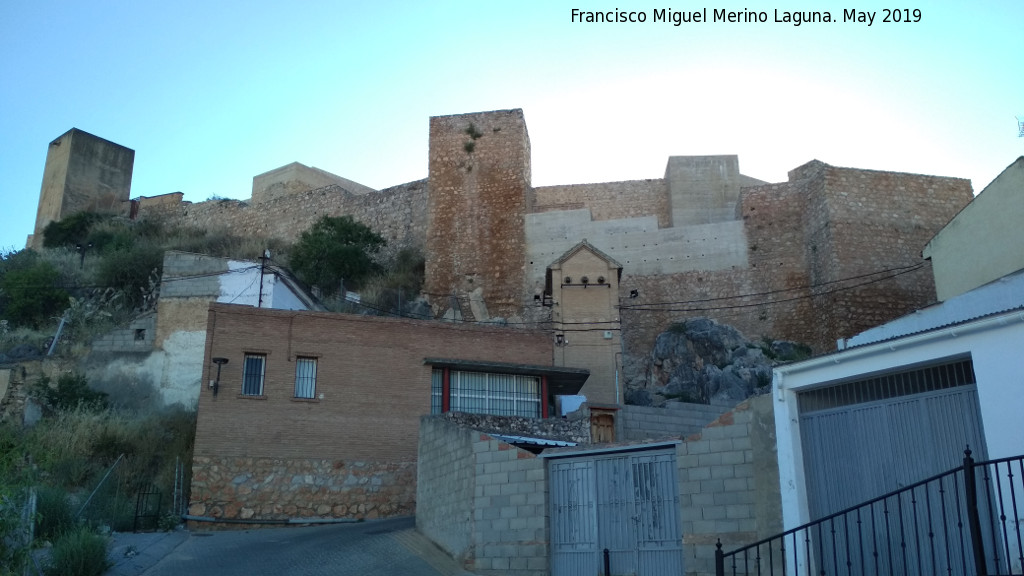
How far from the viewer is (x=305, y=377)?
2055cm

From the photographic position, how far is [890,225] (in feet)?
108

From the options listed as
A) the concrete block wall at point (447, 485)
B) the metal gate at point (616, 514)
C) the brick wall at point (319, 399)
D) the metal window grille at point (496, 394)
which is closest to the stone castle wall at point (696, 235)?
the metal window grille at point (496, 394)

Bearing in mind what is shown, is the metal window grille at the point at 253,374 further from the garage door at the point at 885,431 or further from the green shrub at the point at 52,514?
the garage door at the point at 885,431

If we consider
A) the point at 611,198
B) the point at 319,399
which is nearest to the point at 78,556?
the point at 319,399

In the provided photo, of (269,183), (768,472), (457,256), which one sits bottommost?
(768,472)

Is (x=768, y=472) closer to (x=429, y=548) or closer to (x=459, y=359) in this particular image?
(x=429, y=548)

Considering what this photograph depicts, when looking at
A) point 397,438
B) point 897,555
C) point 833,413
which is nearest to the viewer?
point 897,555

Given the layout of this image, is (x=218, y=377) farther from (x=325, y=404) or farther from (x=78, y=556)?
(x=78, y=556)

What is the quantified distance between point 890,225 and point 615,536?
23.8 metres

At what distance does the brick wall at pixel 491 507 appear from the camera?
1351 centimetres

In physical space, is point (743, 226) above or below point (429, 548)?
above

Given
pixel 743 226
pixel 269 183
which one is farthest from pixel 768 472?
pixel 269 183

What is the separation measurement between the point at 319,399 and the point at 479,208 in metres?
17.3

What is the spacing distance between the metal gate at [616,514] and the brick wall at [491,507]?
27cm
